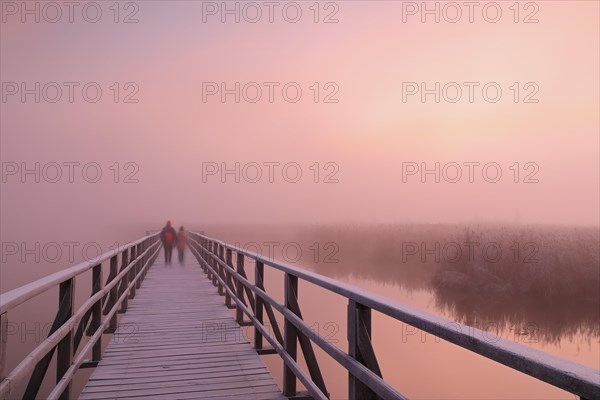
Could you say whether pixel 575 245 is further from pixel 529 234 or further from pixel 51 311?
pixel 51 311

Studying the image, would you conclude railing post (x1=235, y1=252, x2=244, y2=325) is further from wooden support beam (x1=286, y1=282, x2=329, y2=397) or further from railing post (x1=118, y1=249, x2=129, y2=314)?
wooden support beam (x1=286, y1=282, x2=329, y2=397)

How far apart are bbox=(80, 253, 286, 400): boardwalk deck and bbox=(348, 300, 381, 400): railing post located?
85.7 inches

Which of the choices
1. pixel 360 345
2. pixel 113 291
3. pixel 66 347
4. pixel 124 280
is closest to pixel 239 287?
pixel 113 291

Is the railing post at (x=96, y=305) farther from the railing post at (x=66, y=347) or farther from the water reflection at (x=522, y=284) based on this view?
the water reflection at (x=522, y=284)

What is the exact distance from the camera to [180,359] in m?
6.34

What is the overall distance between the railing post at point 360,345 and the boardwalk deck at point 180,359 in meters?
2.18

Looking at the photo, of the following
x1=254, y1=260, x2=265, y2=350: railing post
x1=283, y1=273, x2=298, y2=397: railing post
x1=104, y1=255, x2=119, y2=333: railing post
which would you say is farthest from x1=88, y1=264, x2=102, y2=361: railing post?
x1=283, y1=273, x2=298, y2=397: railing post

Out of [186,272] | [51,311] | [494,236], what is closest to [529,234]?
[494,236]

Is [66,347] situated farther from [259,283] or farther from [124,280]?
[124,280]

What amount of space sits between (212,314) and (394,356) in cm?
784

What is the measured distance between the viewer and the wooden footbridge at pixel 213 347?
2.09 m

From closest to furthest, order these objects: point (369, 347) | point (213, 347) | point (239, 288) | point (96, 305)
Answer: point (369, 347) → point (96, 305) → point (213, 347) → point (239, 288)

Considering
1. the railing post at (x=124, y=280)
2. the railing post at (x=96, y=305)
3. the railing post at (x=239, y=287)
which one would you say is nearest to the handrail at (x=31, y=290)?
the railing post at (x=96, y=305)

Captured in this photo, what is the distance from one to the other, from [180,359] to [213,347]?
0.71 m
